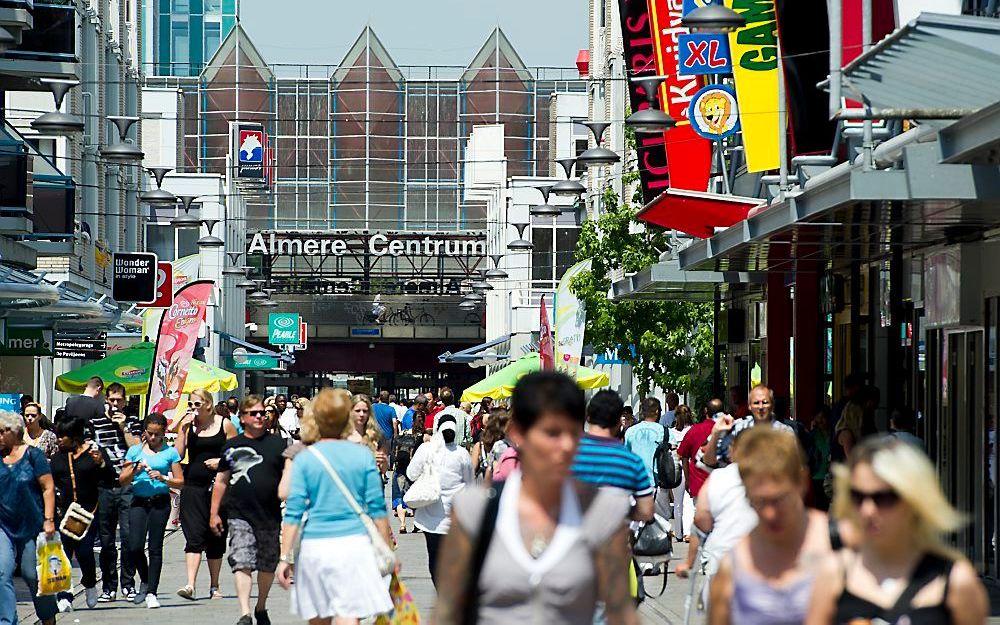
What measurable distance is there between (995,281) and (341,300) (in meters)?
70.9

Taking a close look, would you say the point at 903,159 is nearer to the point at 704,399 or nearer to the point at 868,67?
the point at 868,67

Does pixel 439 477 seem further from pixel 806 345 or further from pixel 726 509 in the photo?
pixel 806 345

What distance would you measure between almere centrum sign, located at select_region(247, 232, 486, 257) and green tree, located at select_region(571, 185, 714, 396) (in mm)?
52106

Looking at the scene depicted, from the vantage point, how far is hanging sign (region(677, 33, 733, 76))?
24.0 m

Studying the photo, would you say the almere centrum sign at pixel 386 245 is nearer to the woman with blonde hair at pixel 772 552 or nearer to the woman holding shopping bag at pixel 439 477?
the woman holding shopping bag at pixel 439 477

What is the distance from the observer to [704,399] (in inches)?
1388

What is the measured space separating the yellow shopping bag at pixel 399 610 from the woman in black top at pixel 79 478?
604cm

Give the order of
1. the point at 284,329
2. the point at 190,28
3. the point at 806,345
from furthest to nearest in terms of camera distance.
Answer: the point at 190,28, the point at 284,329, the point at 806,345

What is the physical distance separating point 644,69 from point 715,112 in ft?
12.8

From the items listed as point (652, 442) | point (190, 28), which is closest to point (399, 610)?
point (652, 442)

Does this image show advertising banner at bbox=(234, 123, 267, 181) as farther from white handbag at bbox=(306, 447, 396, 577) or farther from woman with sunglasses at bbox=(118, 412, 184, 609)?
white handbag at bbox=(306, 447, 396, 577)

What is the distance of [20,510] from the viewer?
12.2 metres

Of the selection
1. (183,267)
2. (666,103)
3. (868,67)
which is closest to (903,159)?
(868,67)

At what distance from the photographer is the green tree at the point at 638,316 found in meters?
35.4
